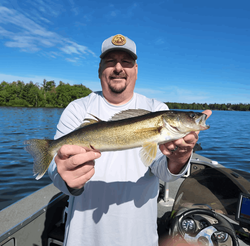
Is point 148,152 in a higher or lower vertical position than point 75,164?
higher

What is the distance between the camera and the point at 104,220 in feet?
9.43

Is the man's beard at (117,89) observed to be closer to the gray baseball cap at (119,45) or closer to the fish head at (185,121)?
the gray baseball cap at (119,45)

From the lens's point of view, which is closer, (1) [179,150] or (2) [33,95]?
(1) [179,150]

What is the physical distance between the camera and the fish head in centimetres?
265

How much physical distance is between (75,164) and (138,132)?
1.02 metres

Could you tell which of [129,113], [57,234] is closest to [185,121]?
[129,113]

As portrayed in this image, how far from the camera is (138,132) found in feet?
8.74

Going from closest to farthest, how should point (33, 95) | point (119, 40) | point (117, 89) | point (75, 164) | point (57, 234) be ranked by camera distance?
point (75, 164) → point (117, 89) → point (119, 40) → point (57, 234) → point (33, 95)

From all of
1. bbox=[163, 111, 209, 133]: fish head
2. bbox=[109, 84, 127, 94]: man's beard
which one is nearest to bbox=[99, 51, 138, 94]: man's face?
bbox=[109, 84, 127, 94]: man's beard

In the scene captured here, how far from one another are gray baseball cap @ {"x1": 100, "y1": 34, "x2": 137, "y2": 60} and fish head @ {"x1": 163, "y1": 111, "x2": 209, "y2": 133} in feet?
5.42

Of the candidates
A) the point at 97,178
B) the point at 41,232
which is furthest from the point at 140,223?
the point at 41,232

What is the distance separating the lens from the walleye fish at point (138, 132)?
2611 millimetres

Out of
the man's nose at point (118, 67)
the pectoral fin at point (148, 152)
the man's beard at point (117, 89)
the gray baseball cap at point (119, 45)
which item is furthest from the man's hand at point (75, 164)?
the gray baseball cap at point (119, 45)

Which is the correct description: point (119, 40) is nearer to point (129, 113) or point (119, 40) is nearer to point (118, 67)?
point (118, 67)
